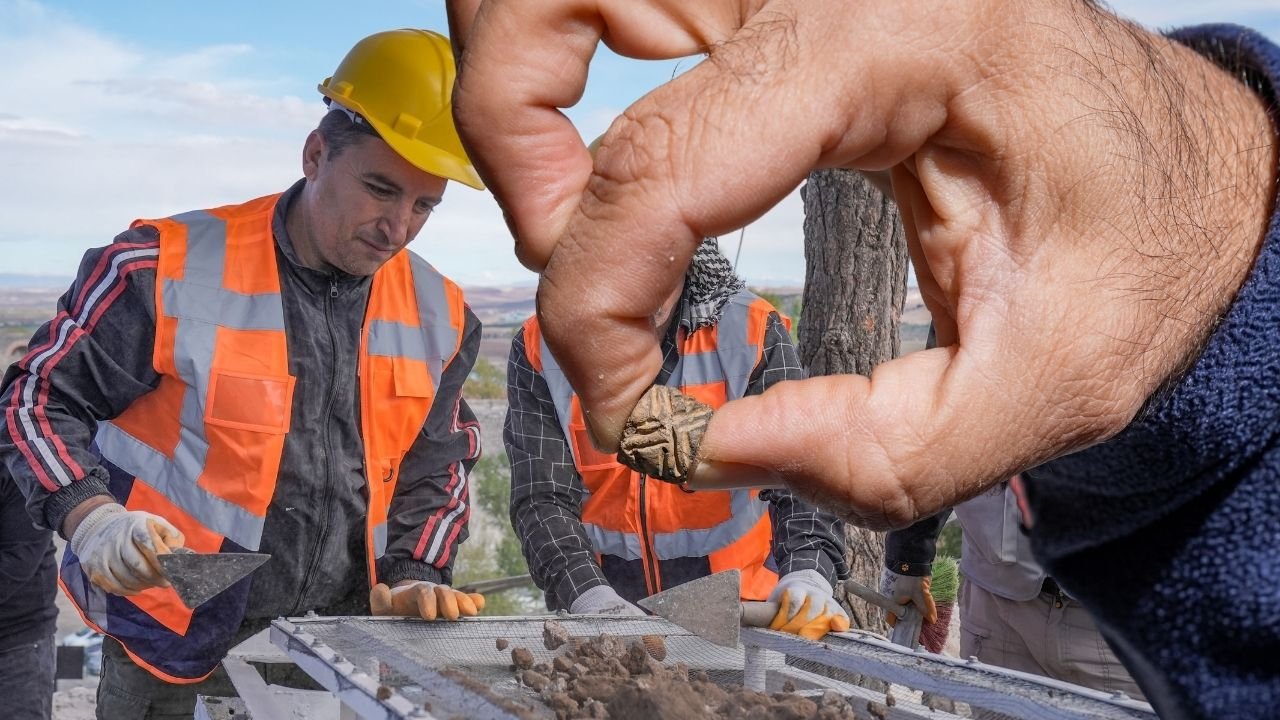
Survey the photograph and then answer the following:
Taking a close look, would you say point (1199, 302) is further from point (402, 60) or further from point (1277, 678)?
point (402, 60)

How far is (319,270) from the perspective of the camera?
3.54 meters

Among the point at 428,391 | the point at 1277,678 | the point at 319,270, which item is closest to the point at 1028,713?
the point at 1277,678

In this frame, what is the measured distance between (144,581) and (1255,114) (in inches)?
108

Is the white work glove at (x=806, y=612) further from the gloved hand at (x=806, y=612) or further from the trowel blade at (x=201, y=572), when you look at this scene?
the trowel blade at (x=201, y=572)

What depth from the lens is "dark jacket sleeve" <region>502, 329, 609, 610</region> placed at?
132 inches

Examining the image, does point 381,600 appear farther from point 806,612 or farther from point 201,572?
point 806,612

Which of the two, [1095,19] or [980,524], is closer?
[1095,19]

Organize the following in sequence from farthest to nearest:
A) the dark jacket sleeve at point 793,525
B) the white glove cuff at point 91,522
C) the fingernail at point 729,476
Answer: the dark jacket sleeve at point 793,525
the white glove cuff at point 91,522
the fingernail at point 729,476

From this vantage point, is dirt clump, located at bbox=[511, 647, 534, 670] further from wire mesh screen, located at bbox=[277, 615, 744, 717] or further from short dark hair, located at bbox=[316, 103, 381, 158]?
short dark hair, located at bbox=[316, 103, 381, 158]

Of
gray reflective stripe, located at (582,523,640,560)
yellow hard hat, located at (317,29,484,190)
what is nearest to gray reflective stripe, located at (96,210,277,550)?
yellow hard hat, located at (317,29,484,190)

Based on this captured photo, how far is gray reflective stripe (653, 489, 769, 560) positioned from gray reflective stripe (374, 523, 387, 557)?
87 cm

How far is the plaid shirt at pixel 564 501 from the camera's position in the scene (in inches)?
131

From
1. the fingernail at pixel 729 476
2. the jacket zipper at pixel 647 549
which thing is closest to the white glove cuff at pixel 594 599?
the jacket zipper at pixel 647 549

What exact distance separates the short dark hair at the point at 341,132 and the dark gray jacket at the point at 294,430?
22 centimetres
